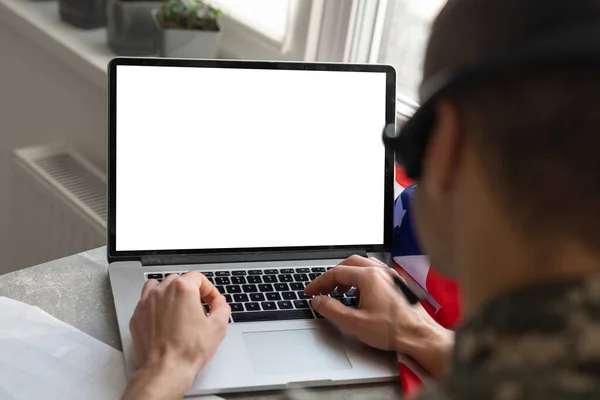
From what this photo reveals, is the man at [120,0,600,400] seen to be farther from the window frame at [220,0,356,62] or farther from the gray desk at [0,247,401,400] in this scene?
the window frame at [220,0,356,62]

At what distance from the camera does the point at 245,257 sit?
955 millimetres

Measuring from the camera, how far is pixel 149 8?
1.55 metres

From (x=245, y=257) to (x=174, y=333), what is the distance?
0.20 m

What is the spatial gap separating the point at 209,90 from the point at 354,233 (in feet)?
0.84

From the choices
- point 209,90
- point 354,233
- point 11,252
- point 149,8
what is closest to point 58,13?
point 149,8

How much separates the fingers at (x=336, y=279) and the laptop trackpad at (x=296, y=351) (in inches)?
2.1

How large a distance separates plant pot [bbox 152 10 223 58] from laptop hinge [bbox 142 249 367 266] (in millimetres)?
613

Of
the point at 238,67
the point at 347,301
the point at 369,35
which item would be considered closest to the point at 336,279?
the point at 347,301

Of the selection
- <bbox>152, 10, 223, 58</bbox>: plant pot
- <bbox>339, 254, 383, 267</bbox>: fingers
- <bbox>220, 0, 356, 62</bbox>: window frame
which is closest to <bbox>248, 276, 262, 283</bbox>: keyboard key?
<bbox>339, 254, 383, 267</bbox>: fingers

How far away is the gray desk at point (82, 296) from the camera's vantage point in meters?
0.80

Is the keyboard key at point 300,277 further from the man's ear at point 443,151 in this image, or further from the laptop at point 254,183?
the man's ear at point 443,151

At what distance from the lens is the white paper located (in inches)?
28.7

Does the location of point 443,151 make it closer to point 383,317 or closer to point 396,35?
point 383,317

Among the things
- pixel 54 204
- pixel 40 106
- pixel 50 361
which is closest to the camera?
pixel 50 361
